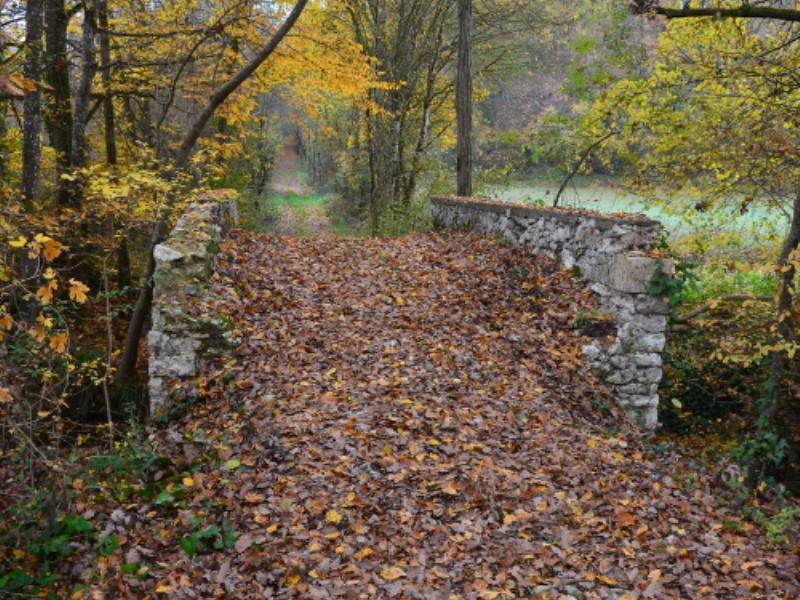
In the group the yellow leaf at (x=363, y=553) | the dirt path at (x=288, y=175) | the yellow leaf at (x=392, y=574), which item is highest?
the dirt path at (x=288, y=175)

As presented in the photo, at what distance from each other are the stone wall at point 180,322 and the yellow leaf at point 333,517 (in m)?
2.61

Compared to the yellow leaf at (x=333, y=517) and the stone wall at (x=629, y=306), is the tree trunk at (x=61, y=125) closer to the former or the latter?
the yellow leaf at (x=333, y=517)

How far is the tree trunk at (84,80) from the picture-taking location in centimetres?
873

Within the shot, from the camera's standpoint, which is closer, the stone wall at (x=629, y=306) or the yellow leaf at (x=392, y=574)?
the yellow leaf at (x=392, y=574)

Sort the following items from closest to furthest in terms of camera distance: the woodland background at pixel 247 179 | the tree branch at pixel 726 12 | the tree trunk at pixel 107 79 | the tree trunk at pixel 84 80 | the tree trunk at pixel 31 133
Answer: the woodland background at pixel 247 179
the tree branch at pixel 726 12
the tree trunk at pixel 31 133
the tree trunk at pixel 84 80
the tree trunk at pixel 107 79

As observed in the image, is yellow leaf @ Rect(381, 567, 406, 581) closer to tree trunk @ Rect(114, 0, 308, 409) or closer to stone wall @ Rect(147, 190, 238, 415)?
stone wall @ Rect(147, 190, 238, 415)

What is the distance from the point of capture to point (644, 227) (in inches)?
276

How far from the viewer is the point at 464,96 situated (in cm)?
1295

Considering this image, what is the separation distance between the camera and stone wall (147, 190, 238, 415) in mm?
6676

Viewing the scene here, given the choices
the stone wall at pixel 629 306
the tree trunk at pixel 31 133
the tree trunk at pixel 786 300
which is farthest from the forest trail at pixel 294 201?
the tree trunk at pixel 786 300

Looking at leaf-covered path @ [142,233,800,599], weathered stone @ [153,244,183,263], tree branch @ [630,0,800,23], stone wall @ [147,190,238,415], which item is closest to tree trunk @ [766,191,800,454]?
leaf-covered path @ [142,233,800,599]

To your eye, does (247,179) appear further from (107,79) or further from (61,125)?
(61,125)

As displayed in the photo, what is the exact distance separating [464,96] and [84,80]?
7.33 meters

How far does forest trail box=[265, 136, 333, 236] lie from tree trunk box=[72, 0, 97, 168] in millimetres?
10737
